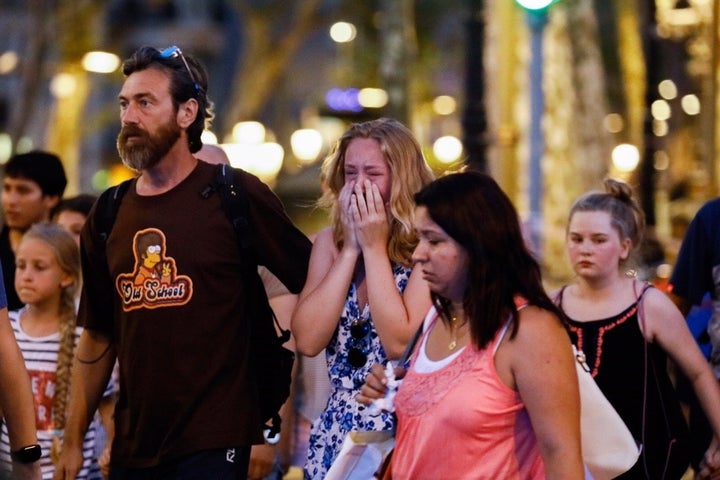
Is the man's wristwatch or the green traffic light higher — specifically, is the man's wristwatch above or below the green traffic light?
below

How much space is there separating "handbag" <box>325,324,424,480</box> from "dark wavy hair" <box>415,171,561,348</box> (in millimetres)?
535

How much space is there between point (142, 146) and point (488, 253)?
67.1 inches

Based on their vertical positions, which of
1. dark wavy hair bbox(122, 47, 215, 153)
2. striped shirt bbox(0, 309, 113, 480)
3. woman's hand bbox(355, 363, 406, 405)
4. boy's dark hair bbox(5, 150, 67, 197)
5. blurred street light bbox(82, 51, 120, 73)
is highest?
blurred street light bbox(82, 51, 120, 73)

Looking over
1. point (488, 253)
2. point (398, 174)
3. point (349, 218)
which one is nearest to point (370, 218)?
point (349, 218)

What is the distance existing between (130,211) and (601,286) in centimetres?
214

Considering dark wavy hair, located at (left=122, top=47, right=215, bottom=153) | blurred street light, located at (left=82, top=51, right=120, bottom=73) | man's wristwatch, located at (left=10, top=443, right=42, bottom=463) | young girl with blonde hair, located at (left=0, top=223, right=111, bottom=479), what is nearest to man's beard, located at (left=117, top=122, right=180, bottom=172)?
dark wavy hair, located at (left=122, top=47, right=215, bottom=153)

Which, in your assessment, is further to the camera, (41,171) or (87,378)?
(41,171)

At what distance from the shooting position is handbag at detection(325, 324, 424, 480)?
17.2ft

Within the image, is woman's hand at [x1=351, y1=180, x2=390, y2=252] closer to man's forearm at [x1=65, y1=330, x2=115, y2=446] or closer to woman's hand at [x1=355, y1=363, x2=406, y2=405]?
woman's hand at [x1=355, y1=363, x2=406, y2=405]

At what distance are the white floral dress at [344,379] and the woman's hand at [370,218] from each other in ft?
0.55

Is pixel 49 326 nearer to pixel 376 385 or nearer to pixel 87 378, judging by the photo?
pixel 87 378

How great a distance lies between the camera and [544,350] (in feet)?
15.3

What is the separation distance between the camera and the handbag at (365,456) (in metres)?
5.24

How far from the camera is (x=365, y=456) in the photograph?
528 centimetres
